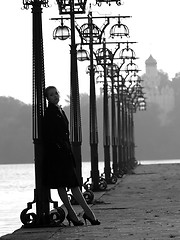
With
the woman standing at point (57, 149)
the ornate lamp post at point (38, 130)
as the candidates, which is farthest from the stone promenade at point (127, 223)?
the woman standing at point (57, 149)

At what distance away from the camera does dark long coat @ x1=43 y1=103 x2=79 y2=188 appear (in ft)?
61.2

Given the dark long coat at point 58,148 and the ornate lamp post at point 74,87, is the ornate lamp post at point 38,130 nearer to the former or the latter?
the dark long coat at point 58,148

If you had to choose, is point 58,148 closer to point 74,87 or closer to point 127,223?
point 127,223

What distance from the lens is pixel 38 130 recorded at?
1966 centimetres

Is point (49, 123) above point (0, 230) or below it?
above

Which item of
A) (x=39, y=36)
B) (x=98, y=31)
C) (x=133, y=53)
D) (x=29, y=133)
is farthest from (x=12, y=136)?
(x=39, y=36)

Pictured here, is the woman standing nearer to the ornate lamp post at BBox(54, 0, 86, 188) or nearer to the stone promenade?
the stone promenade

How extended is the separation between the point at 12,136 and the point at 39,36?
172 meters

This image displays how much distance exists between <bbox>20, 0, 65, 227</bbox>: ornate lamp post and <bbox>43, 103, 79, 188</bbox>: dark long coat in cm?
72

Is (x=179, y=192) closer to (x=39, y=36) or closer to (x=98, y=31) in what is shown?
(x=98, y=31)

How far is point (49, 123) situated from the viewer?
18703mm

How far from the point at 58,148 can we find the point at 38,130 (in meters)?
1.04

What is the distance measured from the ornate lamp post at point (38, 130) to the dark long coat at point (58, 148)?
2.38 feet

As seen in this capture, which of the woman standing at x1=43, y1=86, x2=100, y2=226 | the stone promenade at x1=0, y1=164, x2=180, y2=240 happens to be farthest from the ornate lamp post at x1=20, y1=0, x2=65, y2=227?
the woman standing at x1=43, y1=86, x2=100, y2=226
